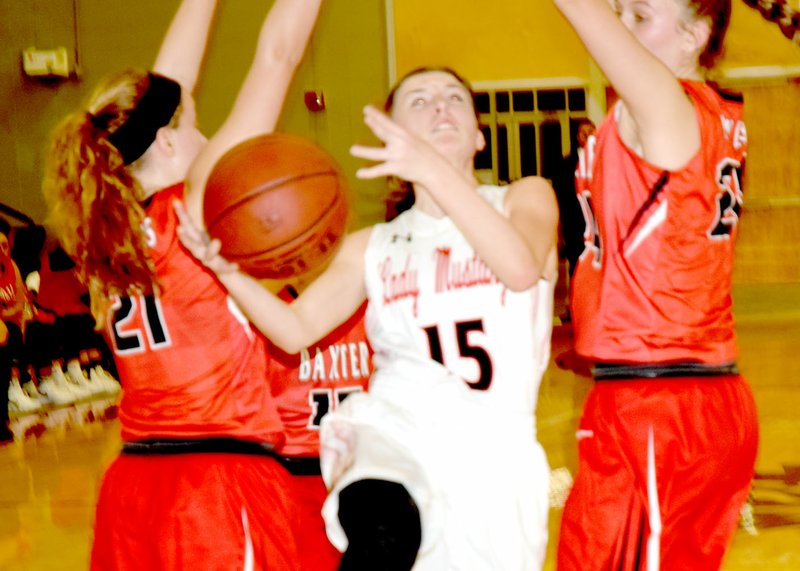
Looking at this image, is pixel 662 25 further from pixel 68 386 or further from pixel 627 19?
pixel 68 386

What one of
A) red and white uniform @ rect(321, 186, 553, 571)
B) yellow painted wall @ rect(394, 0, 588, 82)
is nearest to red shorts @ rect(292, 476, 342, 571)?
red and white uniform @ rect(321, 186, 553, 571)

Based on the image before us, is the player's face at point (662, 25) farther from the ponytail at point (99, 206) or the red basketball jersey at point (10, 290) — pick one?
the red basketball jersey at point (10, 290)

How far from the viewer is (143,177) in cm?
279

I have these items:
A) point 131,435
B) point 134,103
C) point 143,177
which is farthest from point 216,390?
point 134,103

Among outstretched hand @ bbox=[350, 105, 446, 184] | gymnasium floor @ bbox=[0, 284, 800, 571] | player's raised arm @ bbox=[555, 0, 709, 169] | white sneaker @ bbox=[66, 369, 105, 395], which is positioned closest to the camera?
player's raised arm @ bbox=[555, 0, 709, 169]

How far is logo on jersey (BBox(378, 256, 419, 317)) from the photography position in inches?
104

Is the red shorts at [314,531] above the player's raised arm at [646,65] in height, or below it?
below

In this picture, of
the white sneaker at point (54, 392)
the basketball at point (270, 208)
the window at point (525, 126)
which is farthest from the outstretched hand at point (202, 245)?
the window at point (525, 126)

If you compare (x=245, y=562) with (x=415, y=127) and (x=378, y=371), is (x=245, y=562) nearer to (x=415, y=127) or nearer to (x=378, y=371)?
(x=378, y=371)

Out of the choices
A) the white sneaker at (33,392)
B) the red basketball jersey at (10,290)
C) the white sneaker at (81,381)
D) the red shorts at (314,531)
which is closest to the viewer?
the red shorts at (314,531)

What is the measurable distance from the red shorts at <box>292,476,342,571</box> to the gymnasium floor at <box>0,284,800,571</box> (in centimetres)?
149

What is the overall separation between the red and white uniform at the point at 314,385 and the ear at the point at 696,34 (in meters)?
1.27

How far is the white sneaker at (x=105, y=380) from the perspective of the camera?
981 centimetres

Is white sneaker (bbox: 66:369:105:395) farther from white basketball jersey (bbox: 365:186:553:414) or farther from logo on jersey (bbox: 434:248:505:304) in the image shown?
logo on jersey (bbox: 434:248:505:304)
